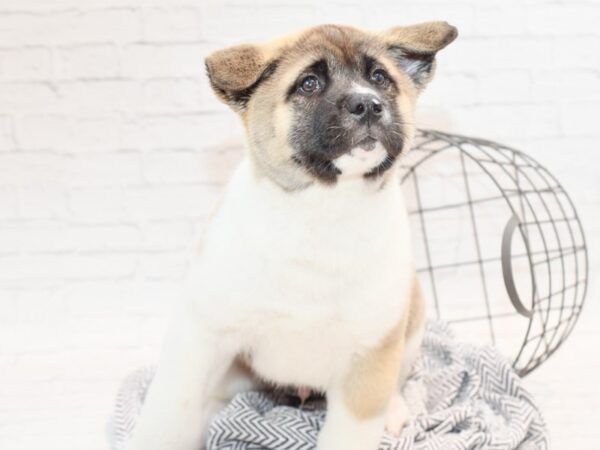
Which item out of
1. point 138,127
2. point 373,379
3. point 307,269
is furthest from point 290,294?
point 138,127

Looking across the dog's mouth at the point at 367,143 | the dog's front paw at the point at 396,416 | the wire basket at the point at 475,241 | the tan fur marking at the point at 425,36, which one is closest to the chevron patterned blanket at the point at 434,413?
the dog's front paw at the point at 396,416

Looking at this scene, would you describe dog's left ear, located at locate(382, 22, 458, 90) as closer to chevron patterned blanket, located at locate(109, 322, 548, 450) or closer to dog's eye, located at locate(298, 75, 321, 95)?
dog's eye, located at locate(298, 75, 321, 95)

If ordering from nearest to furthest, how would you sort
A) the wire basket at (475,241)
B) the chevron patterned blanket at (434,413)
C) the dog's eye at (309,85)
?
the dog's eye at (309,85) → the chevron patterned blanket at (434,413) → the wire basket at (475,241)

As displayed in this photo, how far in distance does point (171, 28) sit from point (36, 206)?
70 cm

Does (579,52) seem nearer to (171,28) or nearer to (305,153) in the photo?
(171,28)

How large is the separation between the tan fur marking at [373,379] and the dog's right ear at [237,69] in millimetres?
577

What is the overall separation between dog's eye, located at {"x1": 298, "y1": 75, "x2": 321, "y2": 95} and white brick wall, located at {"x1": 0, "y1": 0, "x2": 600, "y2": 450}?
103cm

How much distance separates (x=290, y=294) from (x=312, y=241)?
0.37ft

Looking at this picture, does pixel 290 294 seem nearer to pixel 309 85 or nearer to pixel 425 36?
pixel 309 85

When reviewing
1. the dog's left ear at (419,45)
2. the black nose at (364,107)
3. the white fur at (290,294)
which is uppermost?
the dog's left ear at (419,45)

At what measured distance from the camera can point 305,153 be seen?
153cm

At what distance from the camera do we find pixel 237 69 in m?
1.53

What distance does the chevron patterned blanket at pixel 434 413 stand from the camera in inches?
72.6

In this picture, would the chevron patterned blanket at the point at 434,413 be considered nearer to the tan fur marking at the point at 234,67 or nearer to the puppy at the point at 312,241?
the puppy at the point at 312,241
